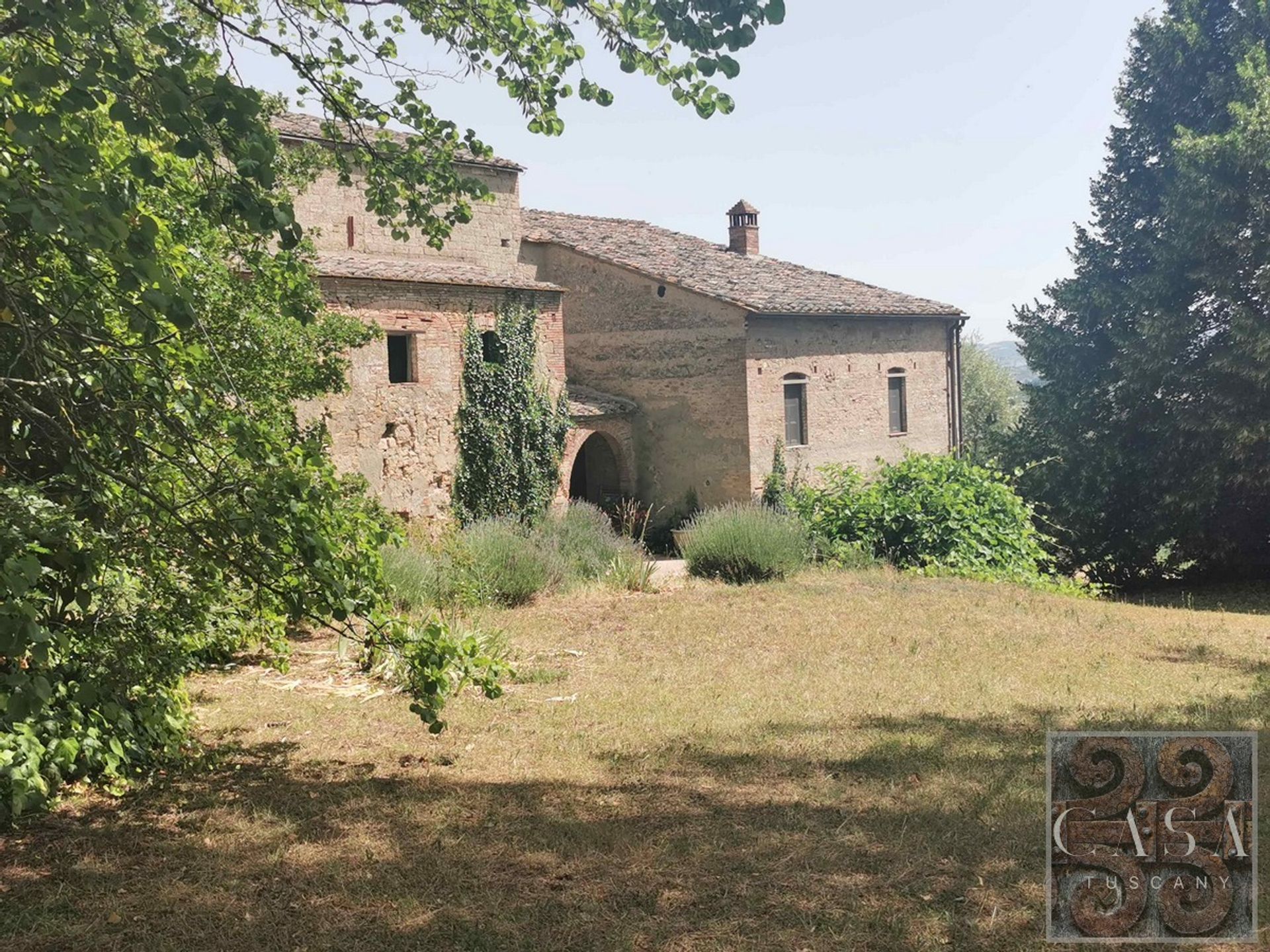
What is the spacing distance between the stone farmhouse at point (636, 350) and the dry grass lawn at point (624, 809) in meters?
8.91

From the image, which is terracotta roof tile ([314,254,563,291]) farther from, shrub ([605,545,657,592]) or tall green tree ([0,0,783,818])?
tall green tree ([0,0,783,818])

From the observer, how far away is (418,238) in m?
20.5

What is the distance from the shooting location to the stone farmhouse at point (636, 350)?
18.0 m

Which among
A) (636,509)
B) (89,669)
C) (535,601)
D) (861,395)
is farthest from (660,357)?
(89,669)

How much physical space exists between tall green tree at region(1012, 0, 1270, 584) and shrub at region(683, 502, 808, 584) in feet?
25.9

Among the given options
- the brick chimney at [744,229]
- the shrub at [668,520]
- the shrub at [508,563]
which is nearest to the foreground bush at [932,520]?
the shrub at [508,563]

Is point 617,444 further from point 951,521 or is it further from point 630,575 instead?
point 630,575

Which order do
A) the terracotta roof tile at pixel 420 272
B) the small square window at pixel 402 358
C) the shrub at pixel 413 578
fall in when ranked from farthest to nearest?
1. the small square window at pixel 402 358
2. the terracotta roof tile at pixel 420 272
3. the shrub at pixel 413 578

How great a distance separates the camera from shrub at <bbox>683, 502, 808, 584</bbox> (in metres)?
14.9

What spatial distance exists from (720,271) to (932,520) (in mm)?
9924

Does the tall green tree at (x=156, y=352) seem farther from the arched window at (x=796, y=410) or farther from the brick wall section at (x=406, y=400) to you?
the arched window at (x=796, y=410)

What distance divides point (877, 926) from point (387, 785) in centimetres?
304

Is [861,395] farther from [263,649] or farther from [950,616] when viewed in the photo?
[263,649]

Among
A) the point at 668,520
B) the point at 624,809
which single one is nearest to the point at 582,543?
the point at 668,520
